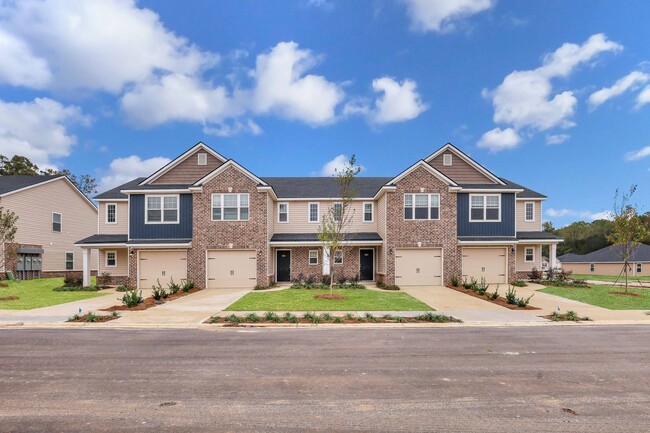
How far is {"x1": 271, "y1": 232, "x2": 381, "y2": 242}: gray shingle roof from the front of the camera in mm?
25516

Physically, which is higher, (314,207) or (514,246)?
(314,207)

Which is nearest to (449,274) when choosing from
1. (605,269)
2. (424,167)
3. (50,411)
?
(424,167)

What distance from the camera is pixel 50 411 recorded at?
559 centimetres

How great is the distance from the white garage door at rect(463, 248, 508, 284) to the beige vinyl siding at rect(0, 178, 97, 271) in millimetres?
29590

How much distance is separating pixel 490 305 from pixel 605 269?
46064mm

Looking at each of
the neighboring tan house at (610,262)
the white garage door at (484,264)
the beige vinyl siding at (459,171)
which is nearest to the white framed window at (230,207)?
the beige vinyl siding at (459,171)

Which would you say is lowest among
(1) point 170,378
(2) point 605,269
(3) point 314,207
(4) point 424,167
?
(2) point 605,269

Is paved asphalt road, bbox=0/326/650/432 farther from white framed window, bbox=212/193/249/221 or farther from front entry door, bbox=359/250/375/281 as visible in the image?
front entry door, bbox=359/250/375/281

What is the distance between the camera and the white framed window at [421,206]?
24.4m

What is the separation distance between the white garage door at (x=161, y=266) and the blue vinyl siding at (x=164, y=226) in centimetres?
107

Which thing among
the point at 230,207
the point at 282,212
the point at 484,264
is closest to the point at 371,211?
the point at 282,212

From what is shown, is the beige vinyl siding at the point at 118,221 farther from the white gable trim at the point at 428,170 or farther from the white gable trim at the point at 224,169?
the white gable trim at the point at 428,170

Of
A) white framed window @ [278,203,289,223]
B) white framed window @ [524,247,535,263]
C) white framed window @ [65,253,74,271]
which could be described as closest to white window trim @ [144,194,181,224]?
white framed window @ [278,203,289,223]

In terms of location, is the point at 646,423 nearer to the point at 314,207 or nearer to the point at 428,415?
the point at 428,415
